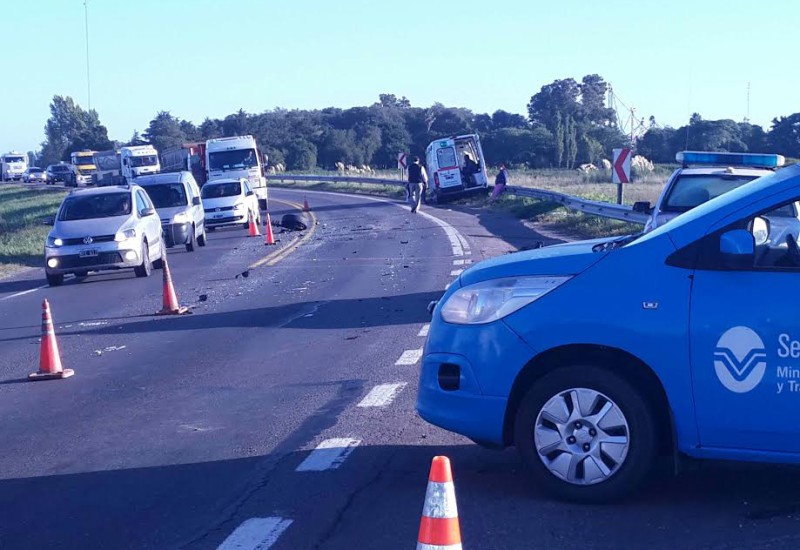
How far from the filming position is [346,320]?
13.4 m

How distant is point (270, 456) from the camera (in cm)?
705

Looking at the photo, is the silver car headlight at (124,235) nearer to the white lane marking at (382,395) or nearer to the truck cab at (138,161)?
the white lane marking at (382,395)

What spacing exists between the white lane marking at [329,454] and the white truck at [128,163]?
183 feet

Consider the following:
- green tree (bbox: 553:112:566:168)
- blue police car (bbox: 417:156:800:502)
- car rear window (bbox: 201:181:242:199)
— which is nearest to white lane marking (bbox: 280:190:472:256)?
car rear window (bbox: 201:181:242:199)

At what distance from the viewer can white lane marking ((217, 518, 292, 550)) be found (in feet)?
17.4

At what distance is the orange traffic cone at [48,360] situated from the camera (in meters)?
10.3

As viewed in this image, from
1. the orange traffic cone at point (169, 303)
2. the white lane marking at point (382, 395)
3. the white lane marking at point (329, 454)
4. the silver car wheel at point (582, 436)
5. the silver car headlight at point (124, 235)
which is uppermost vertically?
the silver car wheel at point (582, 436)

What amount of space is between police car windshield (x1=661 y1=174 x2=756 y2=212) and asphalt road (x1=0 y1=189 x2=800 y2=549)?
10.8 ft

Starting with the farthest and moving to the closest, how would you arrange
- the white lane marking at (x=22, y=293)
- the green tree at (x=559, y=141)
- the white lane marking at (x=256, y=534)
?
the green tree at (x=559, y=141) → the white lane marking at (x=22, y=293) → the white lane marking at (x=256, y=534)

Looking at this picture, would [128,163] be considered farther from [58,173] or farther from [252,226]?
[252,226]

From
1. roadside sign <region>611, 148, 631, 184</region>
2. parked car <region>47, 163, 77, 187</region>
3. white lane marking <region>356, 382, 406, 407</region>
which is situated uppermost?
roadside sign <region>611, 148, 631, 184</region>

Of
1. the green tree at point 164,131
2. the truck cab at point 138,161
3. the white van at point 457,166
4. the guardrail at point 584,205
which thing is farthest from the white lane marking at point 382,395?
the green tree at point 164,131

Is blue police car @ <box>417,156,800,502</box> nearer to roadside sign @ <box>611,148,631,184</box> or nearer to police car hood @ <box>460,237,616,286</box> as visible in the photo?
police car hood @ <box>460,237,616,286</box>

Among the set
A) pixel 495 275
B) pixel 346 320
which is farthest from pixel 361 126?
pixel 495 275
